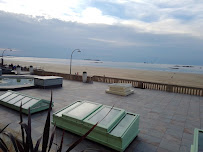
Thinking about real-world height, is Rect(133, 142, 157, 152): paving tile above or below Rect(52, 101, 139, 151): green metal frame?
below

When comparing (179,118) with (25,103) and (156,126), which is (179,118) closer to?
(156,126)

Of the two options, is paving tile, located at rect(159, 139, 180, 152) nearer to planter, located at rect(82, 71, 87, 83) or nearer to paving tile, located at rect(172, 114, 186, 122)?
paving tile, located at rect(172, 114, 186, 122)

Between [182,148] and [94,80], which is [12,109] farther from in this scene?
[94,80]

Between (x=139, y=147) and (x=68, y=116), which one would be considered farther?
(x=68, y=116)

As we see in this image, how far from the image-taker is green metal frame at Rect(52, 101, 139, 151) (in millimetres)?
4836

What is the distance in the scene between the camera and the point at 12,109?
821cm

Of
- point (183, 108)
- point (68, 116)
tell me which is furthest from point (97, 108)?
point (183, 108)

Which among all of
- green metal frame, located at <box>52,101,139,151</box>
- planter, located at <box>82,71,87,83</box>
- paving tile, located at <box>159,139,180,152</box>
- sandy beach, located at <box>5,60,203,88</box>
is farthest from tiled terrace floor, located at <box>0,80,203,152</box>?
sandy beach, located at <box>5,60,203,88</box>

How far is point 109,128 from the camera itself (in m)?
4.95

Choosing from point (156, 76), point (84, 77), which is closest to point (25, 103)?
point (84, 77)

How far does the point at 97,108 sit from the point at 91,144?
139 cm

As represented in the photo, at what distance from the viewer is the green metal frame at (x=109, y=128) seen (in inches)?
190

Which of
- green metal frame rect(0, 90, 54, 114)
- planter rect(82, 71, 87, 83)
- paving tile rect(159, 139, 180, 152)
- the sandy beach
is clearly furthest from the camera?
the sandy beach

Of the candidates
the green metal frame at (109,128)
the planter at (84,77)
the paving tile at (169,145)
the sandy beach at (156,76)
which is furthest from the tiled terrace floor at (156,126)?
the sandy beach at (156,76)
